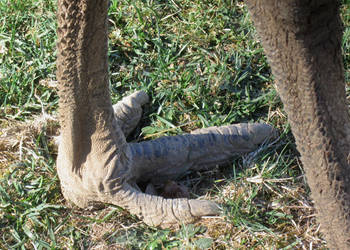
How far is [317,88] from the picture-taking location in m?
1.69

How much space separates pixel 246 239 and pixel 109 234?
0.61 m

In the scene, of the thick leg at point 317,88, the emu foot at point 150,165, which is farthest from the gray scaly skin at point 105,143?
the thick leg at point 317,88

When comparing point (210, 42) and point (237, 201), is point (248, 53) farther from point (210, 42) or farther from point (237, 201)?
point (237, 201)

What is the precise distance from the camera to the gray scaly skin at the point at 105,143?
2.17m

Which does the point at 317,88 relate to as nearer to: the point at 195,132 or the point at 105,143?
the point at 105,143

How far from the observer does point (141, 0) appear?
11.9 ft

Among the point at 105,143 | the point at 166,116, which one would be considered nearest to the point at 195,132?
the point at 166,116

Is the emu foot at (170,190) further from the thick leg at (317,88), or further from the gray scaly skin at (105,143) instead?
the thick leg at (317,88)

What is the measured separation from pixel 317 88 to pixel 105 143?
1108 mm

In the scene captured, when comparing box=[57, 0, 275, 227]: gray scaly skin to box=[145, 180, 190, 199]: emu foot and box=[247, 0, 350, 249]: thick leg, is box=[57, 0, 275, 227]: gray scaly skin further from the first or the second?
box=[247, 0, 350, 249]: thick leg

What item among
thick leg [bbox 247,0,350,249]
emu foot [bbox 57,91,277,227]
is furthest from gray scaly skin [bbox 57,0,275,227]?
thick leg [bbox 247,0,350,249]

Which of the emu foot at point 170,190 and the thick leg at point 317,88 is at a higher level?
the thick leg at point 317,88

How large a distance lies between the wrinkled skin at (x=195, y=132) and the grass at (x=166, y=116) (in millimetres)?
94

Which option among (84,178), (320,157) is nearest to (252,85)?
(84,178)
